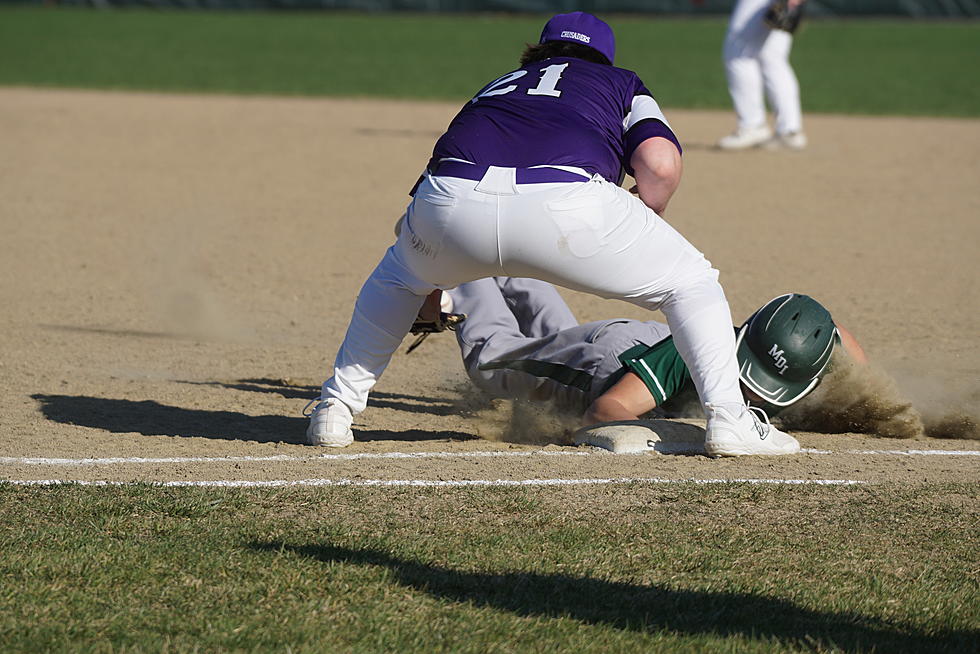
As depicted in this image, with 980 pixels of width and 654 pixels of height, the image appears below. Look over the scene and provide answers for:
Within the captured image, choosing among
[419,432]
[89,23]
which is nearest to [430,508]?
[419,432]

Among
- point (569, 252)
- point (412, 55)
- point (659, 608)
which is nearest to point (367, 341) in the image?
point (569, 252)

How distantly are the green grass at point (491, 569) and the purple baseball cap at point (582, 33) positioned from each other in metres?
1.58

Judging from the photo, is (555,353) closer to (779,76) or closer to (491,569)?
(491,569)

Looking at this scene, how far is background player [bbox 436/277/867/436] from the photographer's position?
4977 millimetres

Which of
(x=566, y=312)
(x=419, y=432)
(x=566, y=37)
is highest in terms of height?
(x=566, y=37)

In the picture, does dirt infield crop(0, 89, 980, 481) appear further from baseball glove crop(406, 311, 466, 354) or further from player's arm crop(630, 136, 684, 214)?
player's arm crop(630, 136, 684, 214)

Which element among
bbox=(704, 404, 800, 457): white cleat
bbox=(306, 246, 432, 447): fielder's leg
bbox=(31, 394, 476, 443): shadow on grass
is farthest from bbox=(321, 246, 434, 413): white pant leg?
bbox=(704, 404, 800, 457): white cleat

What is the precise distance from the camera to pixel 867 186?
11883 millimetres

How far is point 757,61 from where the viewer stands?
13547 mm

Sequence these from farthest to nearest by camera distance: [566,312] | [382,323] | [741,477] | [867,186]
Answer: [867,186], [566,312], [382,323], [741,477]

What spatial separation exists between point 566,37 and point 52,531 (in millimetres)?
2383

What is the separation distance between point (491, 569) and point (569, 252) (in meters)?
1.13

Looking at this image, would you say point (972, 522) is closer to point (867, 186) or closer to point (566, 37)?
point (566, 37)

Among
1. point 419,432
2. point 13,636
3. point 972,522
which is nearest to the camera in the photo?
→ point 13,636
